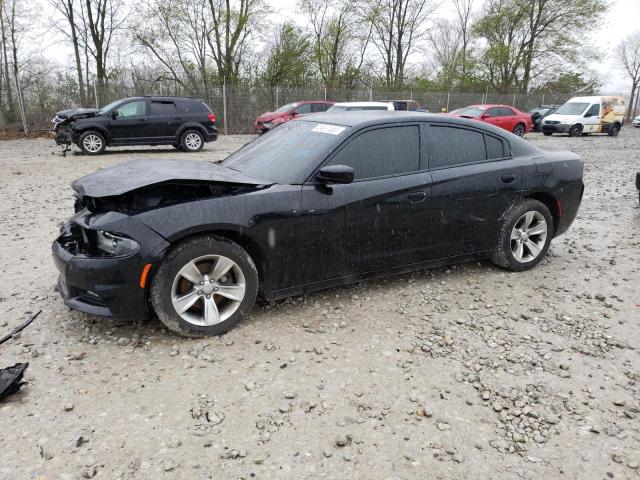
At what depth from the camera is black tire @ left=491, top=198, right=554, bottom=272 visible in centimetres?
446

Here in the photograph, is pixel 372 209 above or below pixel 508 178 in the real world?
below

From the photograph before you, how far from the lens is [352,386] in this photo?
111 inches

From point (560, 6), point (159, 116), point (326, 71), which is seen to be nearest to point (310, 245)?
point (159, 116)

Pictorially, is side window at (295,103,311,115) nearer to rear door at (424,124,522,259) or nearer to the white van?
the white van

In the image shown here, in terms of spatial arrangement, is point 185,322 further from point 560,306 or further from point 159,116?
point 159,116

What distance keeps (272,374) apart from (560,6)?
142ft

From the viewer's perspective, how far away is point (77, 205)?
3859 mm

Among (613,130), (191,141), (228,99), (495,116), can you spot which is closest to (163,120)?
(191,141)

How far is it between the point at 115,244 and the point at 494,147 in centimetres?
338

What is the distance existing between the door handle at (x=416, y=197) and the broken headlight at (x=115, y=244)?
6.96 feet

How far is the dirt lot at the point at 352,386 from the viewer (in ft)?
7.40

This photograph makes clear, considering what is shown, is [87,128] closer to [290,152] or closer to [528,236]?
[290,152]

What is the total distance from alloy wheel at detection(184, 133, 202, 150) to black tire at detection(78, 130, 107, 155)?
2.28 metres

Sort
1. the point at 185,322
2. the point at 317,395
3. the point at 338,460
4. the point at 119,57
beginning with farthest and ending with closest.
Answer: the point at 119,57, the point at 185,322, the point at 317,395, the point at 338,460
